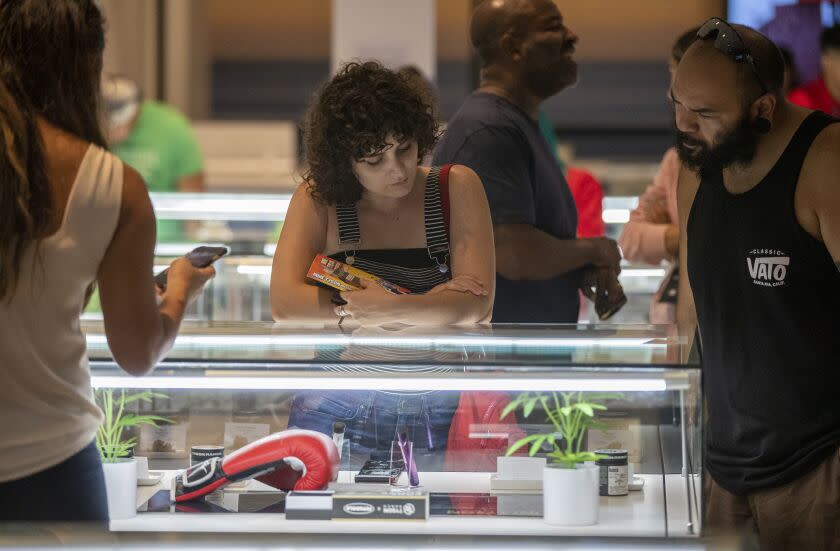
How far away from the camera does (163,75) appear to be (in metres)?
10.7

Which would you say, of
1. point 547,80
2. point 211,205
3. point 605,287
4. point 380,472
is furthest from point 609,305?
point 211,205

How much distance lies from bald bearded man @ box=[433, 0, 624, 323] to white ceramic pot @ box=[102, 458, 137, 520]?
125 centimetres

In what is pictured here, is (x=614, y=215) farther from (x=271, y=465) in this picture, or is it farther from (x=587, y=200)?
(x=271, y=465)

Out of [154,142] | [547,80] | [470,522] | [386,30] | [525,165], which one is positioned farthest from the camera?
[386,30]

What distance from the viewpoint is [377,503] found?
2.01m

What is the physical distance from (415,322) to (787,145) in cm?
82

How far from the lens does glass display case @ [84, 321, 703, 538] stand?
2.02 meters

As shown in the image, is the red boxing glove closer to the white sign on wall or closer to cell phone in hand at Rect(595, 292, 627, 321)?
cell phone in hand at Rect(595, 292, 627, 321)

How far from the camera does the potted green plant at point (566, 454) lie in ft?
6.68

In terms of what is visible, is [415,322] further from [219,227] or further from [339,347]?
[219,227]

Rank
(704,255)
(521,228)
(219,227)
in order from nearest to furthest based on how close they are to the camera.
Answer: (704,255)
(521,228)
(219,227)

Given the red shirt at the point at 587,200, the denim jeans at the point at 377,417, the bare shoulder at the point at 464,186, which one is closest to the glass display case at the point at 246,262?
the red shirt at the point at 587,200

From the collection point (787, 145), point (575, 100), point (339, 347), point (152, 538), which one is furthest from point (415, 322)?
point (575, 100)

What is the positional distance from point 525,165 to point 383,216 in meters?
0.60
